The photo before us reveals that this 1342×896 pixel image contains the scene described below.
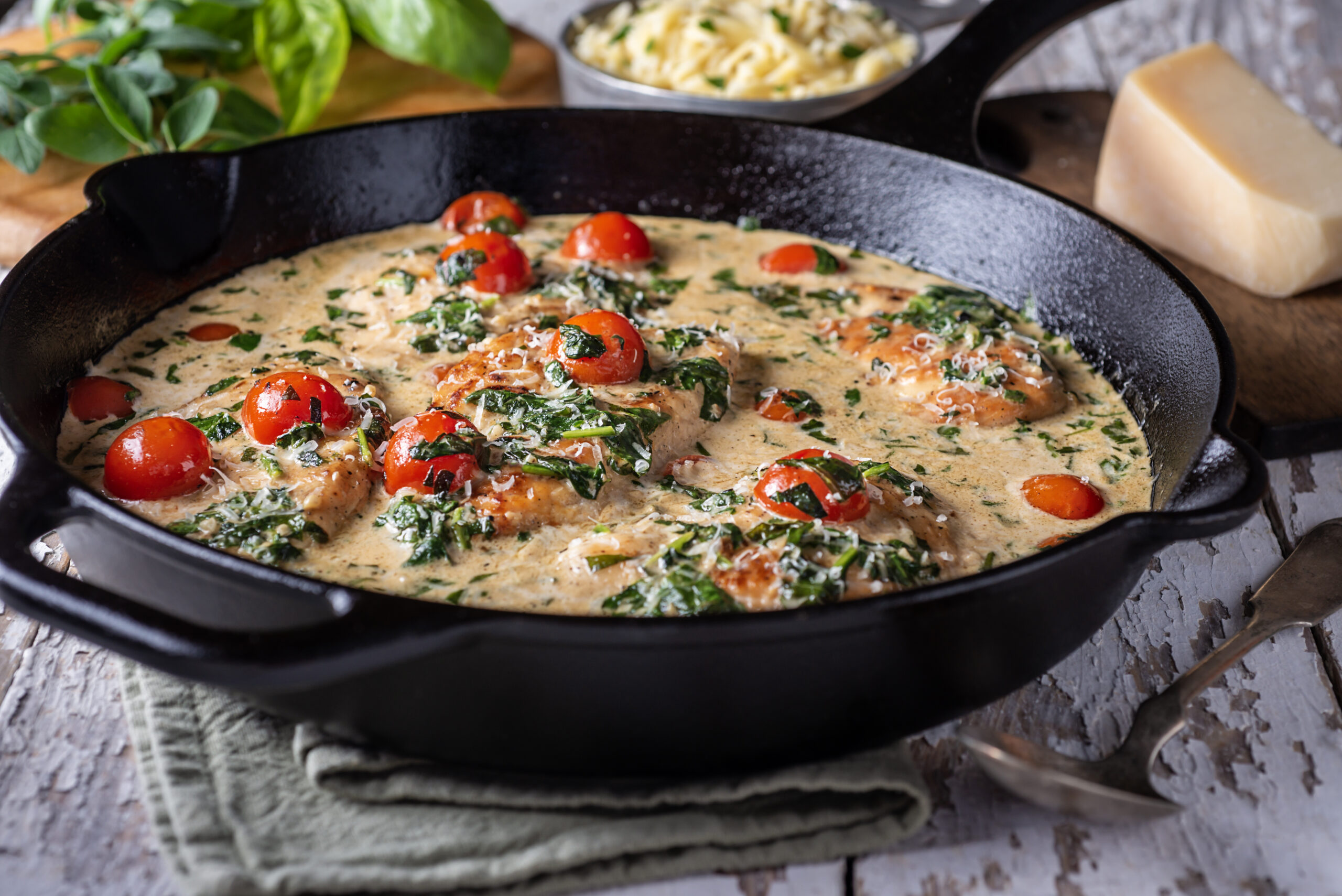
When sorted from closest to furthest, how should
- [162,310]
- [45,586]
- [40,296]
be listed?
[45,586], [40,296], [162,310]

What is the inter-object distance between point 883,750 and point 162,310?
2.98m

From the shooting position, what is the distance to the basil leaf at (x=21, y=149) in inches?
195

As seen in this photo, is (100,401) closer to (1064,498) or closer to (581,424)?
(581,424)

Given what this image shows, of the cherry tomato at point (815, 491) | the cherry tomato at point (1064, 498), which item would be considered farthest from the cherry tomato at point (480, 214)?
the cherry tomato at point (1064, 498)

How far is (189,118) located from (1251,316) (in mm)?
4315

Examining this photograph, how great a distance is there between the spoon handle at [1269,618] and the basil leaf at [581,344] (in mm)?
1791

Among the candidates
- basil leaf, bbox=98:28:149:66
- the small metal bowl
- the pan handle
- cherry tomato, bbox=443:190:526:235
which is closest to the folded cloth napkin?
cherry tomato, bbox=443:190:526:235

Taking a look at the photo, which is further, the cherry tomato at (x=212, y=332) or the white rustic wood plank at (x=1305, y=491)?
the cherry tomato at (x=212, y=332)

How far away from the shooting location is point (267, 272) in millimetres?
4738

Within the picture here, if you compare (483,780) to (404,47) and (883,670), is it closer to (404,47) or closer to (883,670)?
(883,670)

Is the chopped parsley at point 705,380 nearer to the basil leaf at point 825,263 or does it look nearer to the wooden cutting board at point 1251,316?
the basil leaf at point 825,263

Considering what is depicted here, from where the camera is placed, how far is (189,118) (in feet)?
16.7

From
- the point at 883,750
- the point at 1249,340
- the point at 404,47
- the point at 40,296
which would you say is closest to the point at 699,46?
the point at 404,47

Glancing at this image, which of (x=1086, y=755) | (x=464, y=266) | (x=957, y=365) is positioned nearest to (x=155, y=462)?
(x=464, y=266)
